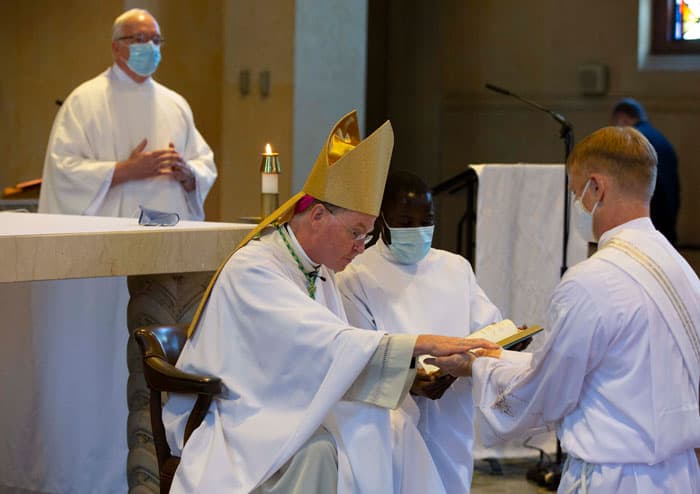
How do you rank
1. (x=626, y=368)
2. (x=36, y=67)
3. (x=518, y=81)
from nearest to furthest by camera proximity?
1. (x=626, y=368)
2. (x=36, y=67)
3. (x=518, y=81)

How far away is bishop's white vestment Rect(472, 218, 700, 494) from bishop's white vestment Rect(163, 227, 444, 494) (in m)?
0.42

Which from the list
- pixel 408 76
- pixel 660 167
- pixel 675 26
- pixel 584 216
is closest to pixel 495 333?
pixel 584 216

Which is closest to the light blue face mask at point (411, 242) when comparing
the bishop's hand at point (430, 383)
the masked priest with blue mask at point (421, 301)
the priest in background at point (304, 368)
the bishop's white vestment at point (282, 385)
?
the masked priest with blue mask at point (421, 301)

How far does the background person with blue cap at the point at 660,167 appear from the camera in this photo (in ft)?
27.4

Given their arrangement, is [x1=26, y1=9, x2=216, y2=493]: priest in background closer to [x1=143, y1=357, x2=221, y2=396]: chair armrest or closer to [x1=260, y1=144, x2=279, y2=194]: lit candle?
[x1=260, y1=144, x2=279, y2=194]: lit candle

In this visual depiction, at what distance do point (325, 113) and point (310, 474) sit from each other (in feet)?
18.7

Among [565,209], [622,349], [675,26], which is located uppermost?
[675,26]

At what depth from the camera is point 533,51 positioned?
32.6 feet

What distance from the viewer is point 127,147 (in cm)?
601

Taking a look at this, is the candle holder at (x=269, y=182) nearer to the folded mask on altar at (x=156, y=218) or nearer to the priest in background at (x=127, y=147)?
the folded mask on altar at (x=156, y=218)

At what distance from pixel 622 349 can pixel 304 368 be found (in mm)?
809

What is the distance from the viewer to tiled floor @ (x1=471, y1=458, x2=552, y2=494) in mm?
5258

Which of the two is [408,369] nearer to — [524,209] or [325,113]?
[524,209]

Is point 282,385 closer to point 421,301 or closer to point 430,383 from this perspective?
point 430,383
